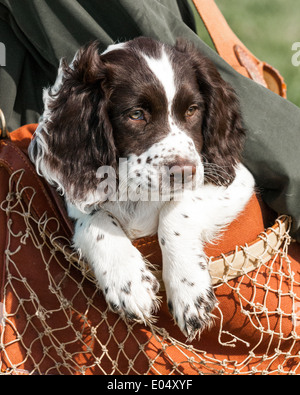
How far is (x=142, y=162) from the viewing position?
7.69 ft

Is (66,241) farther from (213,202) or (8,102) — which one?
(8,102)

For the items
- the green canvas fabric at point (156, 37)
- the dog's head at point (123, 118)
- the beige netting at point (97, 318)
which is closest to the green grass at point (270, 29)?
the green canvas fabric at point (156, 37)

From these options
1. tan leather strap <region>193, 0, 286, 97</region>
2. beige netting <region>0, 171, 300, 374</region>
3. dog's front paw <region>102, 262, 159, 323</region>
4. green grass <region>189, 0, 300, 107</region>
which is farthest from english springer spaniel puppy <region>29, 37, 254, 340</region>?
green grass <region>189, 0, 300, 107</region>

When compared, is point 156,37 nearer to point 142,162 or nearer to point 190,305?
point 142,162

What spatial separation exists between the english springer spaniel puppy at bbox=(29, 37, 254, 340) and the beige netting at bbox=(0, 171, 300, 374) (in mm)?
115

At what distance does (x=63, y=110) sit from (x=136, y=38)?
464 millimetres

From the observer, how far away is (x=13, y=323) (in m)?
2.42

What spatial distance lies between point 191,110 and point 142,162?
0.36m

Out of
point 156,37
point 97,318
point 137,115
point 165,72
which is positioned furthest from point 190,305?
point 156,37

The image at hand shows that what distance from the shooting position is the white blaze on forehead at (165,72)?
2.40m

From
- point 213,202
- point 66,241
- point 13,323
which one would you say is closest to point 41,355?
point 13,323

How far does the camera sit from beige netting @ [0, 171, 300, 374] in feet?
7.91

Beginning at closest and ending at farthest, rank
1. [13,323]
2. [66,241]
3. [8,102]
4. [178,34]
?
[13,323] → [66,241] → [178,34] → [8,102]

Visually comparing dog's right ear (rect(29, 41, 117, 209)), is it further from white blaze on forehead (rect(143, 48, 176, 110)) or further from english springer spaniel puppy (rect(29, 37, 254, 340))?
white blaze on forehead (rect(143, 48, 176, 110))
